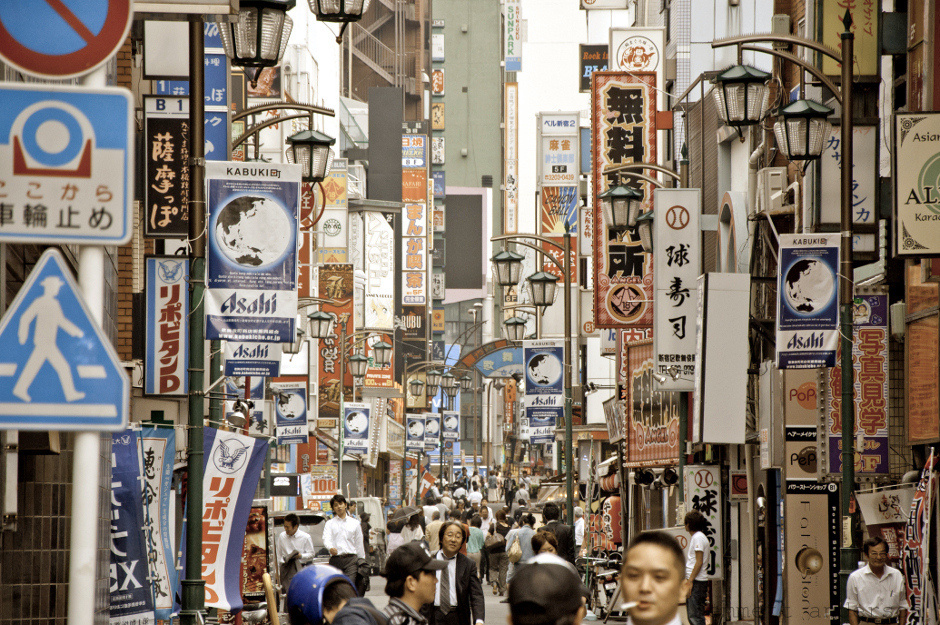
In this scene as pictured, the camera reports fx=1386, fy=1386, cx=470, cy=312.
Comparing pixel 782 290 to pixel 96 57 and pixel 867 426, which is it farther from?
pixel 96 57

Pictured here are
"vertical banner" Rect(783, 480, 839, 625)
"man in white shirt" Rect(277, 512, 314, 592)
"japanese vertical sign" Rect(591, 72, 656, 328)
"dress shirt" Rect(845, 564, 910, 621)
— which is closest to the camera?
"dress shirt" Rect(845, 564, 910, 621)

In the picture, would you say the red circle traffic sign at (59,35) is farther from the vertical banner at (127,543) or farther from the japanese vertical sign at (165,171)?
the japanese vertical sign at (165,171)

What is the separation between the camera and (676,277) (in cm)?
A: 2183

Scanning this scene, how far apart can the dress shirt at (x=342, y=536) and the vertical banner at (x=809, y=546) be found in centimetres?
617

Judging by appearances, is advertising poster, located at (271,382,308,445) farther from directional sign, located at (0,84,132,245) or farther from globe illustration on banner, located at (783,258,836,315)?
directional sign, located at (0,84,132,245)

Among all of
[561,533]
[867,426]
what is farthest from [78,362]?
[561,533]

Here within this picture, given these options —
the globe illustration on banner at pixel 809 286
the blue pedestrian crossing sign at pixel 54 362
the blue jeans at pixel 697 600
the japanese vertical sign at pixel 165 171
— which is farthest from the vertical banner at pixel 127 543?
the blue jeans at pixel 697 600

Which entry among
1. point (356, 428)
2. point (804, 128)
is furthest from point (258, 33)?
point (356, 428)

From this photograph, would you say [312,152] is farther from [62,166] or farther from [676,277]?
[62,166]

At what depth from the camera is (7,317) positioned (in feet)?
15.5

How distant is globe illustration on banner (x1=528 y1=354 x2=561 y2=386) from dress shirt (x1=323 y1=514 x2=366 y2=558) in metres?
12.0

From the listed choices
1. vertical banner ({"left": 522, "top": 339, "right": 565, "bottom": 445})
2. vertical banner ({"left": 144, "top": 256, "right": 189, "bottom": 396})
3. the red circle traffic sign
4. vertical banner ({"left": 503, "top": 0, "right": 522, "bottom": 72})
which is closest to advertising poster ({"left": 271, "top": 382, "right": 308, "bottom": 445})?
vertical banner ({"left": 522, "top": 339, "right": 565, "bottom": 445})

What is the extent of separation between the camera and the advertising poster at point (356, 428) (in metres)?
45.1

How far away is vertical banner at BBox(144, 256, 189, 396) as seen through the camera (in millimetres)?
17562
